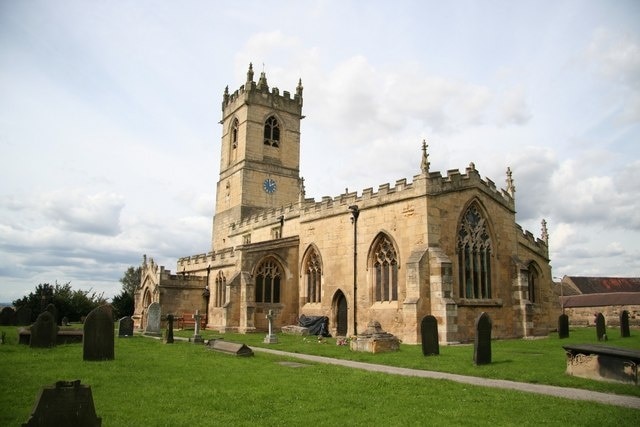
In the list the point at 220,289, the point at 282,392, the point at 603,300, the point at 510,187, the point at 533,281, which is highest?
the point at 510,187

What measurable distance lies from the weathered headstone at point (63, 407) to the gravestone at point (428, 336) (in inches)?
454

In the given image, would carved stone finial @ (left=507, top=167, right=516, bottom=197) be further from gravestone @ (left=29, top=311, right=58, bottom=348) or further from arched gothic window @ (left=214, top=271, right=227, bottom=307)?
gravestone @ (left=29, top=311, right=58, bottom=348)

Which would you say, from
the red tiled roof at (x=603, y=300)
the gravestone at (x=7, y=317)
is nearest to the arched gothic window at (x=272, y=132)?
the gravestone at (x=7, y=317)

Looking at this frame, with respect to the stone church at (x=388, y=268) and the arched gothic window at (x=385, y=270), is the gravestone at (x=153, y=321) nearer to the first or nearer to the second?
the stone church at (x=388, y=268)

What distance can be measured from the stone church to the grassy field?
7225 mm

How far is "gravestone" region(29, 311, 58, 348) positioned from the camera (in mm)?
15810

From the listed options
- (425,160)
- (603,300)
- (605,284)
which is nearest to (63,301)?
(425,160)

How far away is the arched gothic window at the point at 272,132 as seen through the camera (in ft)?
148

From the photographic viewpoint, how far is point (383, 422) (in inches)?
282

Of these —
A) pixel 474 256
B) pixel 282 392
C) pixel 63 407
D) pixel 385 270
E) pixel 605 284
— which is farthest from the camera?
pixel 605 284

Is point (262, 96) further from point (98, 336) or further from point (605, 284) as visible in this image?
point (605, 284)

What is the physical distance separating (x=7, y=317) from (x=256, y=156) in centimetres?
2267

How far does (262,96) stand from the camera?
45.2 metres

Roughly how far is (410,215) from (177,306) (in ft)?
61.0
